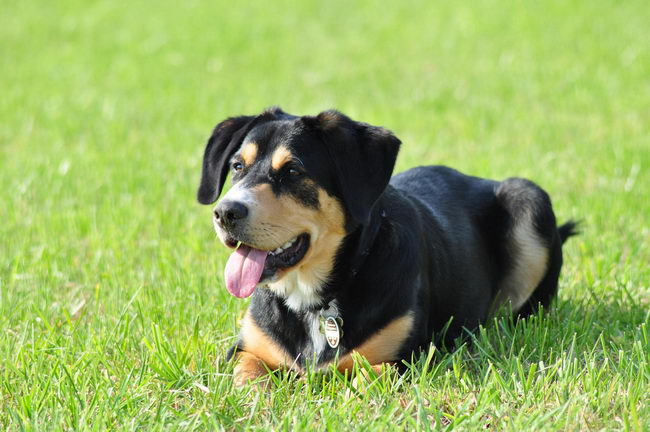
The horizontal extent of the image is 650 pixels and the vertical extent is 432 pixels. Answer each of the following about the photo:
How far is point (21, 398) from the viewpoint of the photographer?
3816 mm

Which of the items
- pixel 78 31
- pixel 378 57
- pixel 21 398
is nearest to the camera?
pixel 21 398

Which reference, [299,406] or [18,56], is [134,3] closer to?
[18,56]

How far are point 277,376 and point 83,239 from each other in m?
2.95

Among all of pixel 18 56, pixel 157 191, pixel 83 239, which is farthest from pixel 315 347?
pixel 18 56

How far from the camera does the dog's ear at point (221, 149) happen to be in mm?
4719

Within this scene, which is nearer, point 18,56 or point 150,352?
point 150,352

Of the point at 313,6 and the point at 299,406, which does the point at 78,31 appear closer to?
the point at 313,6

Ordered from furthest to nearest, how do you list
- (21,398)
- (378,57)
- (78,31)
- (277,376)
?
(78,31) → (378,57) → (277,376) → (21,398)

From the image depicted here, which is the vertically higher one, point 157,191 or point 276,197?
point 276,197

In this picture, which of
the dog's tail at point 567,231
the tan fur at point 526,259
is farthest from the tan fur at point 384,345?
the dog's tail at point 567,231

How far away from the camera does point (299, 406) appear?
12.6 feet

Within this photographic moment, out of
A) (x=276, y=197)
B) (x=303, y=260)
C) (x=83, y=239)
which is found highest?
(x=276, y=197)

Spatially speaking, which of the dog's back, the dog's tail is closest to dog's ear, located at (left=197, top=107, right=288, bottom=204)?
the dog's back

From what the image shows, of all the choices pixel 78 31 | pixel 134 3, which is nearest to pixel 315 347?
pixel 78 31
